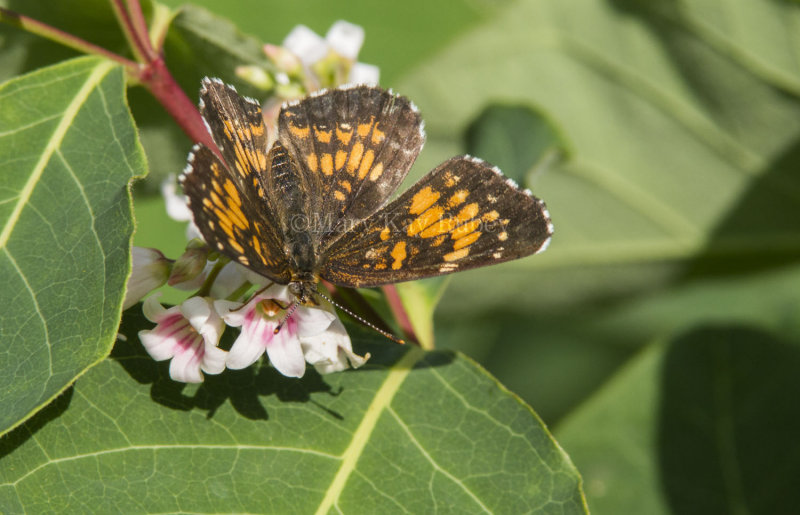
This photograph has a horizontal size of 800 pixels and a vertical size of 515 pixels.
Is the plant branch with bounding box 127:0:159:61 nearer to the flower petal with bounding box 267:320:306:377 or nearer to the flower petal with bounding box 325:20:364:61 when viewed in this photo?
the flower petal with bounding box 325:20:364:61

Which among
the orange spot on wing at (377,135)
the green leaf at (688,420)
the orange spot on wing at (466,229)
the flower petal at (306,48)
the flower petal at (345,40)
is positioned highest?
the flower petal at (345,40)

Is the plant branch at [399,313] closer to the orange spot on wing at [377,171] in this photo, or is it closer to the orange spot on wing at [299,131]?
the orange spot on wing at [377,171]

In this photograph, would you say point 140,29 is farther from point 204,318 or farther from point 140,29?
point 204,318

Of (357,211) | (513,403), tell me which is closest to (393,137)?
(357,211)

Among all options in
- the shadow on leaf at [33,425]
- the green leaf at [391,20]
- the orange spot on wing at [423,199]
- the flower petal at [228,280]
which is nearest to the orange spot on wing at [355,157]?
the orange spot on wing at [423,199]

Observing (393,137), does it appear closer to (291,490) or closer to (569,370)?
(291,490)

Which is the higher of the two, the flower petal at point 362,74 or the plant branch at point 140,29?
the plant branch at point 140,29
